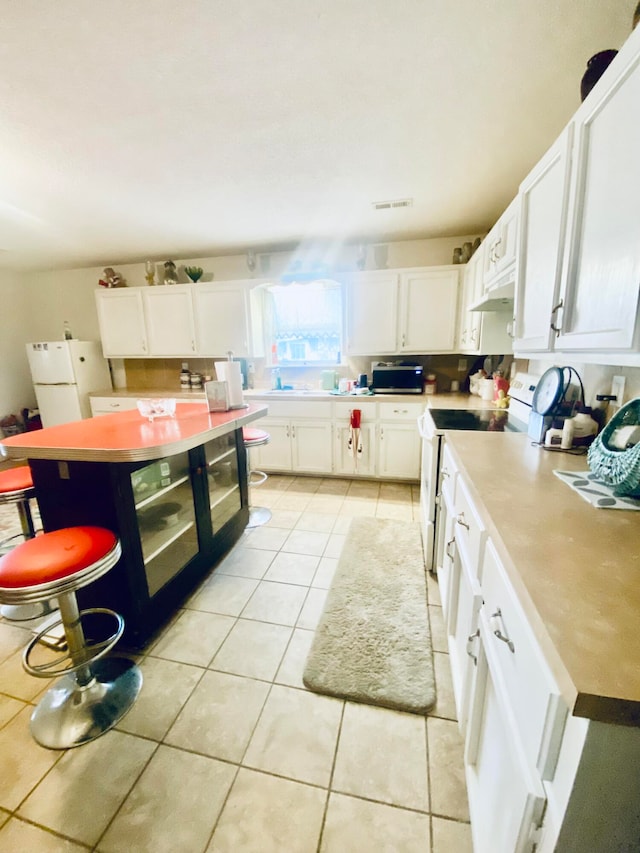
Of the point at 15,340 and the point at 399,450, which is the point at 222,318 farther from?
the point at 15,340

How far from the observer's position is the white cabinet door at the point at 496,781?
572mm

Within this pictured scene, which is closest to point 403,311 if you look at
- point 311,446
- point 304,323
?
point 304,323

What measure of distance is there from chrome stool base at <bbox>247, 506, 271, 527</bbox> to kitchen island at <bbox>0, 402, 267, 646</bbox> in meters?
0.47

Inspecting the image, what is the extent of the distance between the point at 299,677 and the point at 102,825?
2.41 ft

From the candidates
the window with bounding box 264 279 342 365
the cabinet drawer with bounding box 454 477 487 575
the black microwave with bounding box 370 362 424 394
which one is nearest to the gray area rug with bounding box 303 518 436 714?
the cabinet drawer with bounding box 454 477 487 575

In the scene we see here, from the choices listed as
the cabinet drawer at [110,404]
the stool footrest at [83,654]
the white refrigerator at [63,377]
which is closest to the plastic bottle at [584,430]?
the stool footrest at [83,654]

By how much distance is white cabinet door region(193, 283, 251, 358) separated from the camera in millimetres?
3775

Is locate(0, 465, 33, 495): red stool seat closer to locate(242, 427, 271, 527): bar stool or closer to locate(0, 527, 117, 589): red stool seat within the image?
locate(0, 527, 117, 589): red stool seat

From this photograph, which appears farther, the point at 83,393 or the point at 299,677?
the point at 83,393

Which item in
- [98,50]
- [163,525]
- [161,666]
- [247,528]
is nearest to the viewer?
[98,50]

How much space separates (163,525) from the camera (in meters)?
1.93

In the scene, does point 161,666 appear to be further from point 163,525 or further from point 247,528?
point 247,528

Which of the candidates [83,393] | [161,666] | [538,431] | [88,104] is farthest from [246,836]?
[83,393]

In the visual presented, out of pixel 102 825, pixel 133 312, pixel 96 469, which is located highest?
pixel 133 312
